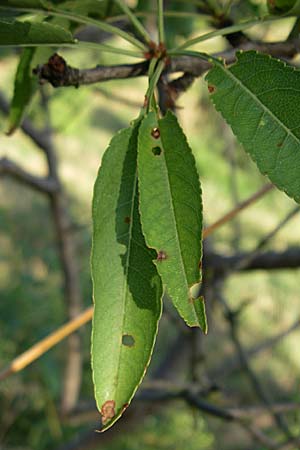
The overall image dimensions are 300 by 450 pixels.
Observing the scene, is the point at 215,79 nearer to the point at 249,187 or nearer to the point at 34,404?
the point at 34,404

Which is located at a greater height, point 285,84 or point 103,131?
point 285,84

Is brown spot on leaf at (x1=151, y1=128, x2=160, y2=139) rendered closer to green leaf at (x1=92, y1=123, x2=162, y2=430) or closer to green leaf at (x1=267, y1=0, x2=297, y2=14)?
green leaf at (x1=92, y1=123, x2=162, y2=430)

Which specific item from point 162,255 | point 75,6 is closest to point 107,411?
point 162,255

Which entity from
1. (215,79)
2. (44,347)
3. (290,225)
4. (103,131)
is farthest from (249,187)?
(215,79)

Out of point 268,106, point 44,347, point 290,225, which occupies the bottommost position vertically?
point 290,225

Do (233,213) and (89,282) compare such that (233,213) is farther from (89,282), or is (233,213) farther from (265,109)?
(89,282)

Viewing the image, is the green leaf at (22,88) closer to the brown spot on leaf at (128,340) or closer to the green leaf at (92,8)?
the green leaf at (92,8)

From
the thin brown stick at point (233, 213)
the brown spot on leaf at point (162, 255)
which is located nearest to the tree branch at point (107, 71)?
the brown spot on leaf at point (162, 255)
